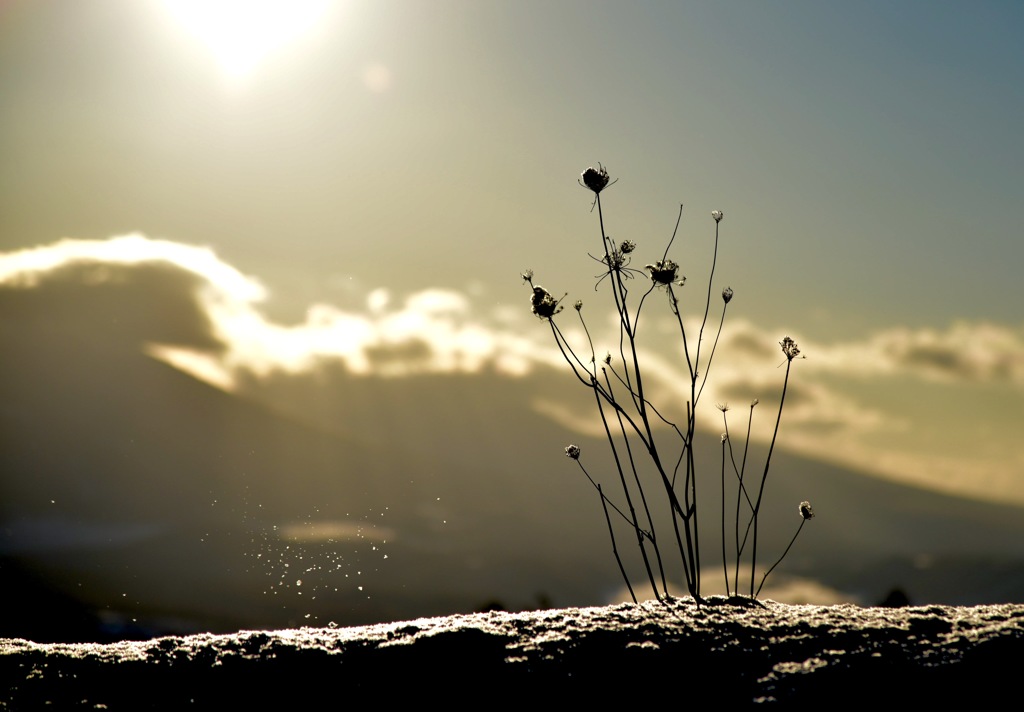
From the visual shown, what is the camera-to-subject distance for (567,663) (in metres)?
3.46

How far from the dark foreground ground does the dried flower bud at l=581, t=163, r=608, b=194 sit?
225cm

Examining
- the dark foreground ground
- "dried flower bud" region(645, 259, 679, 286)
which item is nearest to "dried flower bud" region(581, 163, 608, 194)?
"dried flower bud" region(645, 259, 679, 286)

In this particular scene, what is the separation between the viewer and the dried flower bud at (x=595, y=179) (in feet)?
15.1

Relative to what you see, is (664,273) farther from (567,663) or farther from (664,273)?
(567,663)

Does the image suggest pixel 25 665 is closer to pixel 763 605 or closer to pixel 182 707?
pixel 182 707

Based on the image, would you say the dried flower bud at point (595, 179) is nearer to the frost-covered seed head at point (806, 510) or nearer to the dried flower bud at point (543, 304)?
the dried flower bud at point (543, 304)

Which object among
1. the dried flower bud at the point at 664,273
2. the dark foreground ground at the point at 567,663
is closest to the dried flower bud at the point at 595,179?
the dried flower bud at the point at 664,273

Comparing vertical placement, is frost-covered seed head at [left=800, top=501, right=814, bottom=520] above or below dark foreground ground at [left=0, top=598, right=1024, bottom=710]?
above

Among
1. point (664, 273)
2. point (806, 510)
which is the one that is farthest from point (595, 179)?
point (806, 510)

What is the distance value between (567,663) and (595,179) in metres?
2.54

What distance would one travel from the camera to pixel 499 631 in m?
3.84

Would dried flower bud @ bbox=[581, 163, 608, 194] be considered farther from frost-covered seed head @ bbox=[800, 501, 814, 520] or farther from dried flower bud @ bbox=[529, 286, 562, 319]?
frost-covered seed head @ bbox=[800, 501, 814, 520]

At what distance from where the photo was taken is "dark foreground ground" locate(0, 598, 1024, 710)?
3.18m

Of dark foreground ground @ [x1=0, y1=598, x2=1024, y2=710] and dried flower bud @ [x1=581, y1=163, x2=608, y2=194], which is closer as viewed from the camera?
dark foreground ground @ [x1=0, y1=598, x2=1024, y2=710]
